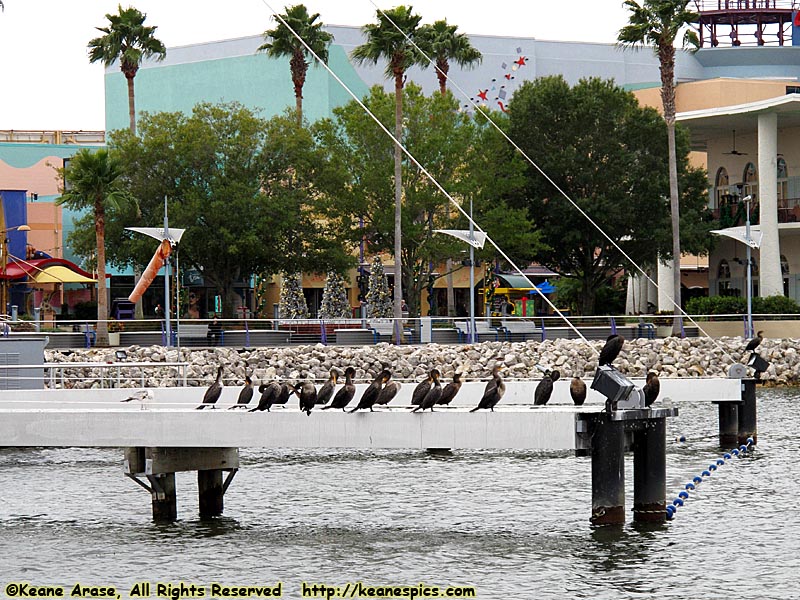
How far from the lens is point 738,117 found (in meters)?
74.4

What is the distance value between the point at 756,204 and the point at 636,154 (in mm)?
7028

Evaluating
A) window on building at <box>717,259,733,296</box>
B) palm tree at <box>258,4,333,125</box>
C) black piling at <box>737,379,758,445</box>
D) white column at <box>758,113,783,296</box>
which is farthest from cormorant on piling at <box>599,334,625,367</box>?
window on building at <box>717,259,733,296</box>

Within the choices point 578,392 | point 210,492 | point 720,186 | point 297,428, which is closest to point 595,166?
point 720,186

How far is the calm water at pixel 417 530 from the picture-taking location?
2181 cm

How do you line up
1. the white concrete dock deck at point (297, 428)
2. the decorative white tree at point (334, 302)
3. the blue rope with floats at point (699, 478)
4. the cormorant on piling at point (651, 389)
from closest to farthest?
the white concrete dock deck at point (297, 428), the blue rope with floats at point (699, 478), the cormorant on piling at point (651, 389), the decorative white tree at point (334, 302)

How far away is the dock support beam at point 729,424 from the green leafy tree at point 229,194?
34941mm

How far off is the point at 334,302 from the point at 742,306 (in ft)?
62.0

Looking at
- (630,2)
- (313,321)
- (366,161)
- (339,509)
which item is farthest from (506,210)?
(339,509)

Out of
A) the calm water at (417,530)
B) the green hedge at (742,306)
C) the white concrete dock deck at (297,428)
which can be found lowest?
the calm water at (417,530)

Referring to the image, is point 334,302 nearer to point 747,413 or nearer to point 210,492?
point 747,413

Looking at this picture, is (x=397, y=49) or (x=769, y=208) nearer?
(x=397, y=49)

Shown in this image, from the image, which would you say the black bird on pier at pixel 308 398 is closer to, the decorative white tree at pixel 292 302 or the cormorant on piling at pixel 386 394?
the cormorant on piling at pixel 386 394

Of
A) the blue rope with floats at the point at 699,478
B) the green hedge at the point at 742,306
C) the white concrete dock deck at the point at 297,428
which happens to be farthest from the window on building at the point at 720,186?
the white concrete dock deck at the point at 297,428

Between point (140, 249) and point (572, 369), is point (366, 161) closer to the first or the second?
point (140, 249)
